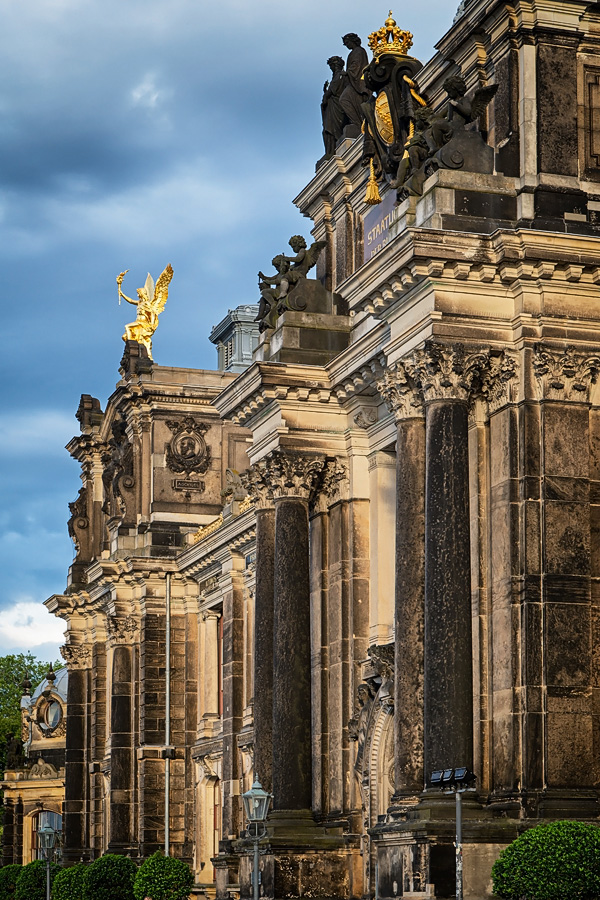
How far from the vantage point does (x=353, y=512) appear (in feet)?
128

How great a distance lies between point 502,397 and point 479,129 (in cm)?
509

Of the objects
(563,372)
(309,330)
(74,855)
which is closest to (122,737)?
(74,855)

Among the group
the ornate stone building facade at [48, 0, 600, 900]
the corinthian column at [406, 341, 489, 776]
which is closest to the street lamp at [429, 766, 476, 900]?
the corinthian column at [406, 341, 489, 776]

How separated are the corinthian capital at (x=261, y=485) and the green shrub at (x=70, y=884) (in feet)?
71.1

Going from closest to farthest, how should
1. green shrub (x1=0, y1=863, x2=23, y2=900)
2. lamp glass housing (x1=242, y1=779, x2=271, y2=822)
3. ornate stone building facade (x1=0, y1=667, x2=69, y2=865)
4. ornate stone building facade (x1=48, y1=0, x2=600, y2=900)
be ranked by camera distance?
ornate stone building facade (x1=48, y1=0, x2=600, y2=900)
lamp glass housing (x1=242, y1=779, x2=271, y2=822)
green shrub (x1=0, y1=863, x2=23, y2=900)
ornate stone building facade (x1=0, y1=667, x2=69, y2=865)

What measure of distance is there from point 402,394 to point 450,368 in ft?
5.16

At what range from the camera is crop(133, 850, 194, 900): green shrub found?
53594 mm

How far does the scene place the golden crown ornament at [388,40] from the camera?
118 ft

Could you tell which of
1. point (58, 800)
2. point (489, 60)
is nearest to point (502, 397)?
point (489, 60)

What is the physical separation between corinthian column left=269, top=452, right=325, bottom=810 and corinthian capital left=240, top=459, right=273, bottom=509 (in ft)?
1.64

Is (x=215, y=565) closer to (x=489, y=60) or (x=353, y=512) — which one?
(x=353, y=512)

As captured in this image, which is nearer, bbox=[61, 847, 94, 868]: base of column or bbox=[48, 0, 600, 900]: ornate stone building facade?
bbox=[48, 0, 600, 900]: ornate stone building facade

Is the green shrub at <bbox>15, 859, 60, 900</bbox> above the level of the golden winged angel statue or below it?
below

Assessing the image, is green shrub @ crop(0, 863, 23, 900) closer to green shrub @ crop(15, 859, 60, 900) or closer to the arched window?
green shrub @ crop(15, 859, 60, 900)
